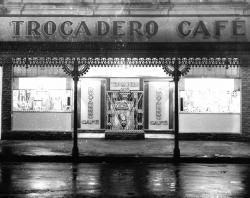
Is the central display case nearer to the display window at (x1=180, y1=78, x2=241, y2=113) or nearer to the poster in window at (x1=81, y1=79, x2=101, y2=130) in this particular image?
the poster in window at (x1=81, y1=79, x2=101, y2=130)

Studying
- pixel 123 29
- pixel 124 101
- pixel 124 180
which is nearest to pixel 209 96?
pixel 124 101

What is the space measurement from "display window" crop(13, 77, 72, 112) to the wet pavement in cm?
555

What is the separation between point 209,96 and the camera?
59.9 feet

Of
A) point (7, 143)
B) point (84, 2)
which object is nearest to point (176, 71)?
point (84, 2)

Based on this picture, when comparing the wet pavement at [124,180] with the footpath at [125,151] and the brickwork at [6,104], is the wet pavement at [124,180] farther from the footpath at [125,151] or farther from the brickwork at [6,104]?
the brickwork at [6,104]

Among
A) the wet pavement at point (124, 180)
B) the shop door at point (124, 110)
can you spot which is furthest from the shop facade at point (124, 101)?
the wet pavement at point (124, 180)

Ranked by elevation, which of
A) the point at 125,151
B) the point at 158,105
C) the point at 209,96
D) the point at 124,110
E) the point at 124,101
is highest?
the point at 209,96

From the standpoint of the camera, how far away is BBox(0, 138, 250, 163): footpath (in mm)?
13742

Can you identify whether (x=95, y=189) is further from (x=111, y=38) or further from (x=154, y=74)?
(x=154, y=74)

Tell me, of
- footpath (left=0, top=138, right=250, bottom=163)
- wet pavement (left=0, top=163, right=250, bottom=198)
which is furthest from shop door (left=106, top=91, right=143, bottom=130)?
wet pavement (left=0, top=163, right=250, bottom=198)

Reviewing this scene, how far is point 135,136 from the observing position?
18.5 meters

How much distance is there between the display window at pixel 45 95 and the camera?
18.3m

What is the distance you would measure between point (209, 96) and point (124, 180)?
8884mm

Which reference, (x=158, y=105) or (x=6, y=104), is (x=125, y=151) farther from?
(x=6, y=104)
